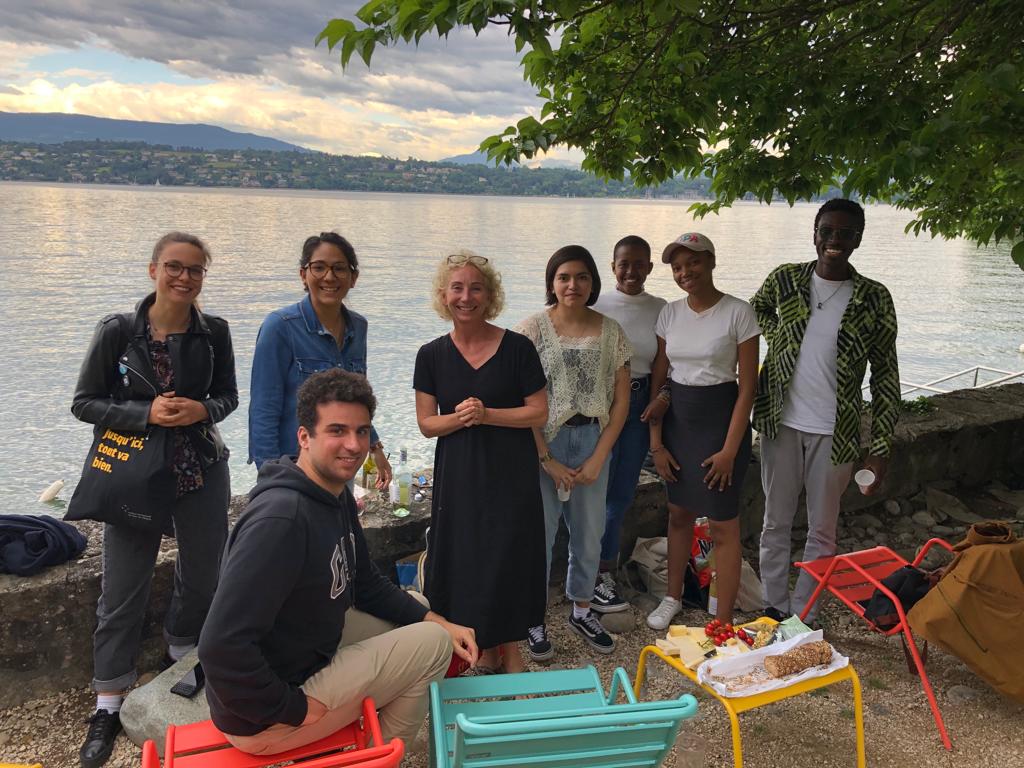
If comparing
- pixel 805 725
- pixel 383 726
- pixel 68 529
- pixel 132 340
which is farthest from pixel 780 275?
pixel 68 529

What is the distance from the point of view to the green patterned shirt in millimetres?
3613

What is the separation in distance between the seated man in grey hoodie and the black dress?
542 millimetres

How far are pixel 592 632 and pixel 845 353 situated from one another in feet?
6.59

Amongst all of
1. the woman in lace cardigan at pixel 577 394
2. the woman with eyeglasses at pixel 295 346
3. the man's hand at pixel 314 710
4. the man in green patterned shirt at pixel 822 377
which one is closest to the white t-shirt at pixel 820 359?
the man in green patterned shirt at pixel 822 377

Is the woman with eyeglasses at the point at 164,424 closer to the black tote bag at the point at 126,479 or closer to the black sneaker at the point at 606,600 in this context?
the black tote bag at the point at 126,479

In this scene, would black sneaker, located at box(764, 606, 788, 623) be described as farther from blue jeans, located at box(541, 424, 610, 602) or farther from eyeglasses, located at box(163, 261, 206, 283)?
eyeglasses, located at box(163, 261, 206, 283)

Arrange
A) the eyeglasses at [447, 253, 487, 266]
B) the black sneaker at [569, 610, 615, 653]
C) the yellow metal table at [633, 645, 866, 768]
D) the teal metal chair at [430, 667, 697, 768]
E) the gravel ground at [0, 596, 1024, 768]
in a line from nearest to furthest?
the teal metal chair at [430, 667, 697, 768] < the yellow metal table at [633, 645, 866, 768] < the gravel ground at [0, 596, 1024, 768] < the eyeglasses at [447, 253, 487, 266] < the black sneaker at [569, 610, 615, 653]

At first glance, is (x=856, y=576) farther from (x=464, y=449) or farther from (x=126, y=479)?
(x=126, y=479)

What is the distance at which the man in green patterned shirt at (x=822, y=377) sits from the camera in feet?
11.9

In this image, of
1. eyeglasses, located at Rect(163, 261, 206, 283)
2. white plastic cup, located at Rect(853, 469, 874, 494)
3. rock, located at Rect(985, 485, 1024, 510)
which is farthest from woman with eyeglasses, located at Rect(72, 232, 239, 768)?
rock, located at Rect(985, 485, 1024, 510)

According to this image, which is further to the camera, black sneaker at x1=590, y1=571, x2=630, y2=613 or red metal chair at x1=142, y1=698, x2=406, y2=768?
black sneaker at x1=590, y1=571, x2=630, y2=613

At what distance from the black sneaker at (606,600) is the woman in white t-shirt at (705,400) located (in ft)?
0.75

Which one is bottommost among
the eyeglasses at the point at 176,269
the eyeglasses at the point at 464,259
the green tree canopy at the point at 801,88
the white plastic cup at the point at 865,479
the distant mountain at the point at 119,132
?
the white plastic cup at the point at 865,479

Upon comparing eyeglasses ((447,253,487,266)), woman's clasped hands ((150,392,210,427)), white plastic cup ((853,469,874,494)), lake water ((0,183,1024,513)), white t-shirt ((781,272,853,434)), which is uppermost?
eyeglasses ((447,253,487,266))
